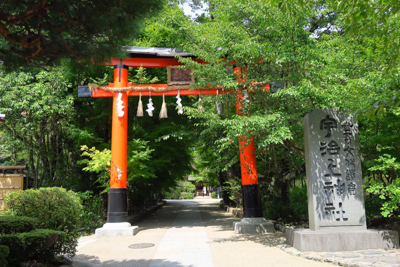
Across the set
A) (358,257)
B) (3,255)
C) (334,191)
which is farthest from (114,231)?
(358,257)

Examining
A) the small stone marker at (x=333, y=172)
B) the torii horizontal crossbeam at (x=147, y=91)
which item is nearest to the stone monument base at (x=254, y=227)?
the small stone marker at (x=333, y=172)

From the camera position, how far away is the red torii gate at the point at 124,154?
34.3 feet

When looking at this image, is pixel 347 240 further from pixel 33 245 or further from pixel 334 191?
pixel 33 245

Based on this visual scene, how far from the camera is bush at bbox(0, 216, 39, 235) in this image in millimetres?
5035

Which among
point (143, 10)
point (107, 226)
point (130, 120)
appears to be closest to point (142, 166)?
point (107, 226)

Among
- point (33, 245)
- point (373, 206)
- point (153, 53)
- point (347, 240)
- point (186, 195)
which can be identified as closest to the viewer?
point (33, 245)

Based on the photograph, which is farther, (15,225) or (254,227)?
(254,227)

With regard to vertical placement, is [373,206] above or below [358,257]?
above

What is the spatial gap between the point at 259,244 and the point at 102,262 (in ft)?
14.0

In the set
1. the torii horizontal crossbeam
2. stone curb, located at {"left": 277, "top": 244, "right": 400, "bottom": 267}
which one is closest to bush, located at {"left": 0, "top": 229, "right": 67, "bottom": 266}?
stone curb, located at {"left": 277, "top": 244, "right": 400, "bottom": 267}

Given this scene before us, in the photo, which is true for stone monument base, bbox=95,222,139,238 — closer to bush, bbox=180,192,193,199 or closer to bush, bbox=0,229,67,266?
bush, bbox=0,229,67,266

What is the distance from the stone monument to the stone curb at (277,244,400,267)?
25 centimetres

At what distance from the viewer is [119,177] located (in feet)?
35.3

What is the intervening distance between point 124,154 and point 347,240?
7.96 m
